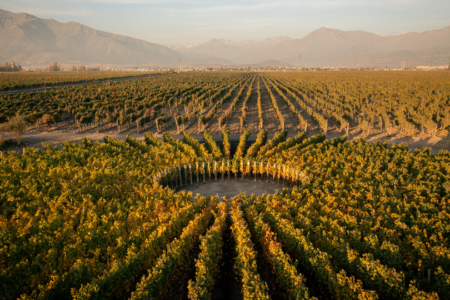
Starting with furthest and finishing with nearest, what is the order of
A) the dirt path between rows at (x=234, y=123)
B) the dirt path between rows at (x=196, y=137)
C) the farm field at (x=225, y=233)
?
the dirt path between rows at (x=234, y=123) → the dirt path between rows at (x=196, y=137) → the farm field at (x=225, y=233)

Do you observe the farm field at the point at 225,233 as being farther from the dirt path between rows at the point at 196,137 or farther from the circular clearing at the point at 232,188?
the dirt path between rows at the point at 196,137

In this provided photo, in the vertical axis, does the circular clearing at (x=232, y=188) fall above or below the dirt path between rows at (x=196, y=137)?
below

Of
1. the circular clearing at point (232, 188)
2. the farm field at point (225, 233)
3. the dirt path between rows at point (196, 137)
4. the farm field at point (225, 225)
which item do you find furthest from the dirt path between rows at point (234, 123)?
the farm field at point (225, 233)

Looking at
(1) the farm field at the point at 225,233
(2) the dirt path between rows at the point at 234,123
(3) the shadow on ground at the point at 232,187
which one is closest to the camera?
(1) the farm field at the point at 225,233

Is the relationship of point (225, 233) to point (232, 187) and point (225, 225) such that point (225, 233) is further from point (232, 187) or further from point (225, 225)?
point (232, 187)

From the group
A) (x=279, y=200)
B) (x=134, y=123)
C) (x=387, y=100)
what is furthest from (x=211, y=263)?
(x=387, y=100)

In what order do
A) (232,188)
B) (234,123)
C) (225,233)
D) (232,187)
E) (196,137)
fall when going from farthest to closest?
(234,123)
(196,137)
(232,187)
(232,188)
(225,233)

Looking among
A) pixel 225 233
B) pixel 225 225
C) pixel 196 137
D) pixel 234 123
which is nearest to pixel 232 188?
pixel 225 233

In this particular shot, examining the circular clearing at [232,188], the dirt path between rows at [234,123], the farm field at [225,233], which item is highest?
the dirt path between rows at [234,123]

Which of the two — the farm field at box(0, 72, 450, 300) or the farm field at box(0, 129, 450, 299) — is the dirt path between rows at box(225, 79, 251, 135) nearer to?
the farm field at box(0, 72, 450, 300)
